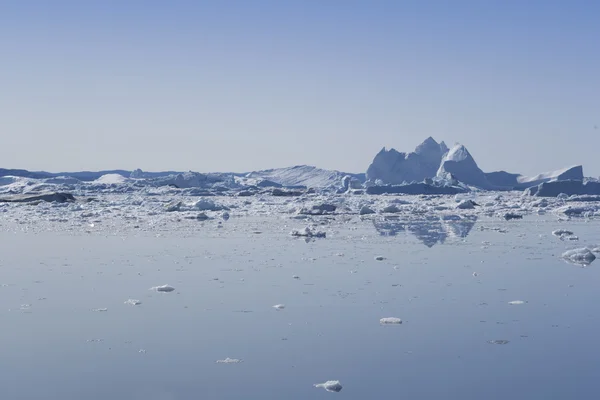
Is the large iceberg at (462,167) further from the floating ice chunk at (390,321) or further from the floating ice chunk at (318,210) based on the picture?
the floating ice chunk at (390,321)

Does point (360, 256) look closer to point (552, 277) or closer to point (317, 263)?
point (317, 263)

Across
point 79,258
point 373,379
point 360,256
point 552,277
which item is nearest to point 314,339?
point 373,379

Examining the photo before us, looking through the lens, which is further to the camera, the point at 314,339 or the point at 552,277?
the point at 552,277

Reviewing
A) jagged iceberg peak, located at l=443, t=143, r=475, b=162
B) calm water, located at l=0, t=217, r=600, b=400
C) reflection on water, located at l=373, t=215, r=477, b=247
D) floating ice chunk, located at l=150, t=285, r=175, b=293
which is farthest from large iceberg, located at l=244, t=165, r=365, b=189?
floating ice chunk, located at l=150, t=285, r=175, b=293

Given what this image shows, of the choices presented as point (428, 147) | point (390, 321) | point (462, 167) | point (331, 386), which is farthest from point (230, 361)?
point (428, 147)

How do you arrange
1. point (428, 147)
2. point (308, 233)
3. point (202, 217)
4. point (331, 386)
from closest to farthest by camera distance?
point (331, 386)
point (308, 233)
point (202, 217)
point (428, 147)

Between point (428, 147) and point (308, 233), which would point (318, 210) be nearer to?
point (308, 233)

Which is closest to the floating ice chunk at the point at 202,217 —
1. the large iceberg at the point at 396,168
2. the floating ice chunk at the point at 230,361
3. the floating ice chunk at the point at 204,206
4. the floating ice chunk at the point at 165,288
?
the floating ice chunk at the point at 204,206
